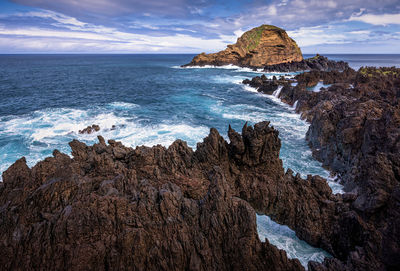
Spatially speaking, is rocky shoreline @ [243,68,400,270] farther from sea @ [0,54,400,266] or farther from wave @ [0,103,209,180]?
wave @ [0,103,209,180]

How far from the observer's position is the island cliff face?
13962 centimetres

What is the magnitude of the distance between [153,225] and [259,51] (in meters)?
147

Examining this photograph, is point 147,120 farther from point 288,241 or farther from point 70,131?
point 288,241

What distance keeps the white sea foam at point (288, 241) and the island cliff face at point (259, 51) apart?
134m

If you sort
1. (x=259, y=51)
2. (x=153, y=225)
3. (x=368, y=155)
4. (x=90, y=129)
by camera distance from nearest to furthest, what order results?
(x=153, y=225) → (x=368, y=155) → (x=90, y=129) → (x=259, y=51)

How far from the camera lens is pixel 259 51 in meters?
139

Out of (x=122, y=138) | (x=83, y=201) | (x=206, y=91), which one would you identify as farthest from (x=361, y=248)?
(x=206, y=91)

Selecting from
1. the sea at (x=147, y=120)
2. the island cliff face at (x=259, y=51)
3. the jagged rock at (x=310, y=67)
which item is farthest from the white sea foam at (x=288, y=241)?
the island cliff face at (x=259, y=51)

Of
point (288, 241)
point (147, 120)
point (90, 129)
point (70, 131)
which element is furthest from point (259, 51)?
point (288, 241)

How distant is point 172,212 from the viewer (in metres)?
10.5

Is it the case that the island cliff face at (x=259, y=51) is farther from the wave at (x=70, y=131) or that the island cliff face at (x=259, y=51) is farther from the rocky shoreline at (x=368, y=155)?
the wave at (x=70, y=131)

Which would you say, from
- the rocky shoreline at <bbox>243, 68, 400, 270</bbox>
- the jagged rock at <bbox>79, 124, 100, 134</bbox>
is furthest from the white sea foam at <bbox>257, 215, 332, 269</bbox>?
the jagged rock at <bbox>79, 124, 100, 134</bbox>

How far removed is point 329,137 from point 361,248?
16.8 meters

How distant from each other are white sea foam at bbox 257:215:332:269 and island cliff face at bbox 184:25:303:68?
13391cm
